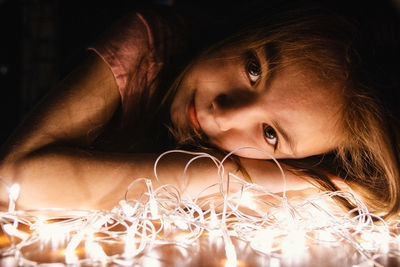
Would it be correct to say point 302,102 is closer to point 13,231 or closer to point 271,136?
point 271,136

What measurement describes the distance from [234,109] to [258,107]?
59 millimetres

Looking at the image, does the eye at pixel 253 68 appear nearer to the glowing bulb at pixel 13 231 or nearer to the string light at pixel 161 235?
the string light at pixel 161 235

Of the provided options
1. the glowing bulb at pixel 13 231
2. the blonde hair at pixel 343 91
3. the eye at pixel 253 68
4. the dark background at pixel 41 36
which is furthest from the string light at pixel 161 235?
the dark background at pixel 41 36

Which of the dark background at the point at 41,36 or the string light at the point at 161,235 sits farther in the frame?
the dark background at the point at 41,36

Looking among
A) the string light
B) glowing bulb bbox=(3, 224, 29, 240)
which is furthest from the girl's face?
glowing bulb bbox=(3, 224, 29, 240)

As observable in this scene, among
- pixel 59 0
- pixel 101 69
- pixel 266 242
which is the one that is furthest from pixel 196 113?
pixel 59 0

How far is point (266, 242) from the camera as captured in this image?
499 mm

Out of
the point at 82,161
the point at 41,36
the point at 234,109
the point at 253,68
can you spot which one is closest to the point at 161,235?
the point at 82,161

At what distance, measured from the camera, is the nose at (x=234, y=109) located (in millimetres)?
671

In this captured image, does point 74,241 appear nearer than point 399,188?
Yes

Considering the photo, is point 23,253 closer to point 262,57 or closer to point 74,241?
point 74,241

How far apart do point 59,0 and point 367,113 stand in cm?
136

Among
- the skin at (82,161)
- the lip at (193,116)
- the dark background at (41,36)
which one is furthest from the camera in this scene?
the dark background at (41,36)

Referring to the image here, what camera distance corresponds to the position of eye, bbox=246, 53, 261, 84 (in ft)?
2.31
